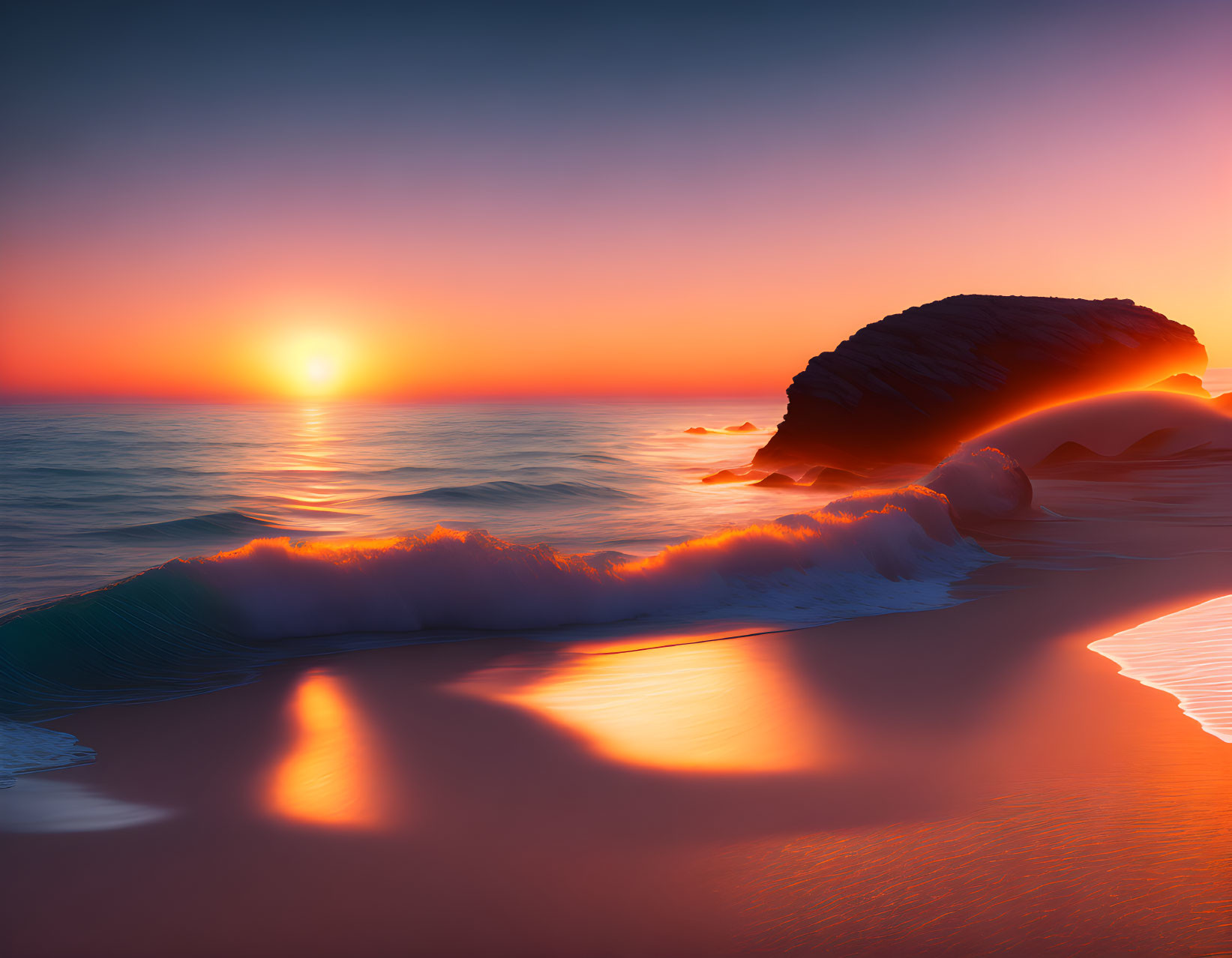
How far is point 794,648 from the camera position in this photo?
5414 mm

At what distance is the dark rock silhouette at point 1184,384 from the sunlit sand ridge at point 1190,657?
24376 millimetres

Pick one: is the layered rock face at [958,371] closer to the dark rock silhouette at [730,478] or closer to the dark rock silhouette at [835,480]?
the dark rock silhouette at [730,478]

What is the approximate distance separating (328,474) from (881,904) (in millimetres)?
24974

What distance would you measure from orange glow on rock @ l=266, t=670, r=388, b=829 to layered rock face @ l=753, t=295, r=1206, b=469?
2227 centimetres

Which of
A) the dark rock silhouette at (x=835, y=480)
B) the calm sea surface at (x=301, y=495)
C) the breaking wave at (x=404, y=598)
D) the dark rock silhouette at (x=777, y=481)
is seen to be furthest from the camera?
the dark rock silhouette at (x=777, y=481)

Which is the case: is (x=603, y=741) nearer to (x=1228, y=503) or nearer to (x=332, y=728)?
(x=332, y=728)

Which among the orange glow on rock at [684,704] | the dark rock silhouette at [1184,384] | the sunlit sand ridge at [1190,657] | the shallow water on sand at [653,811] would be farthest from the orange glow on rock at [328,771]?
the dark rock silhouette at [1184,384]

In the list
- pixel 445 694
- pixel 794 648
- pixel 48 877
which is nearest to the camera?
pixel 48 877

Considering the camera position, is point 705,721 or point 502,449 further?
point 502,449

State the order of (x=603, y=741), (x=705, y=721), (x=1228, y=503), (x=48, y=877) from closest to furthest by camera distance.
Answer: (x=48, y=877)
(x=603, y=741)
(x=705, y=721)
(x=1228, y=503)

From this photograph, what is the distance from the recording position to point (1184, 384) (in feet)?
83.8

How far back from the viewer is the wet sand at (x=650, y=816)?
211 centimetres

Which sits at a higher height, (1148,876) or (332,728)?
(1148,876)

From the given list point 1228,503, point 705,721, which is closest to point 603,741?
point 705,721
